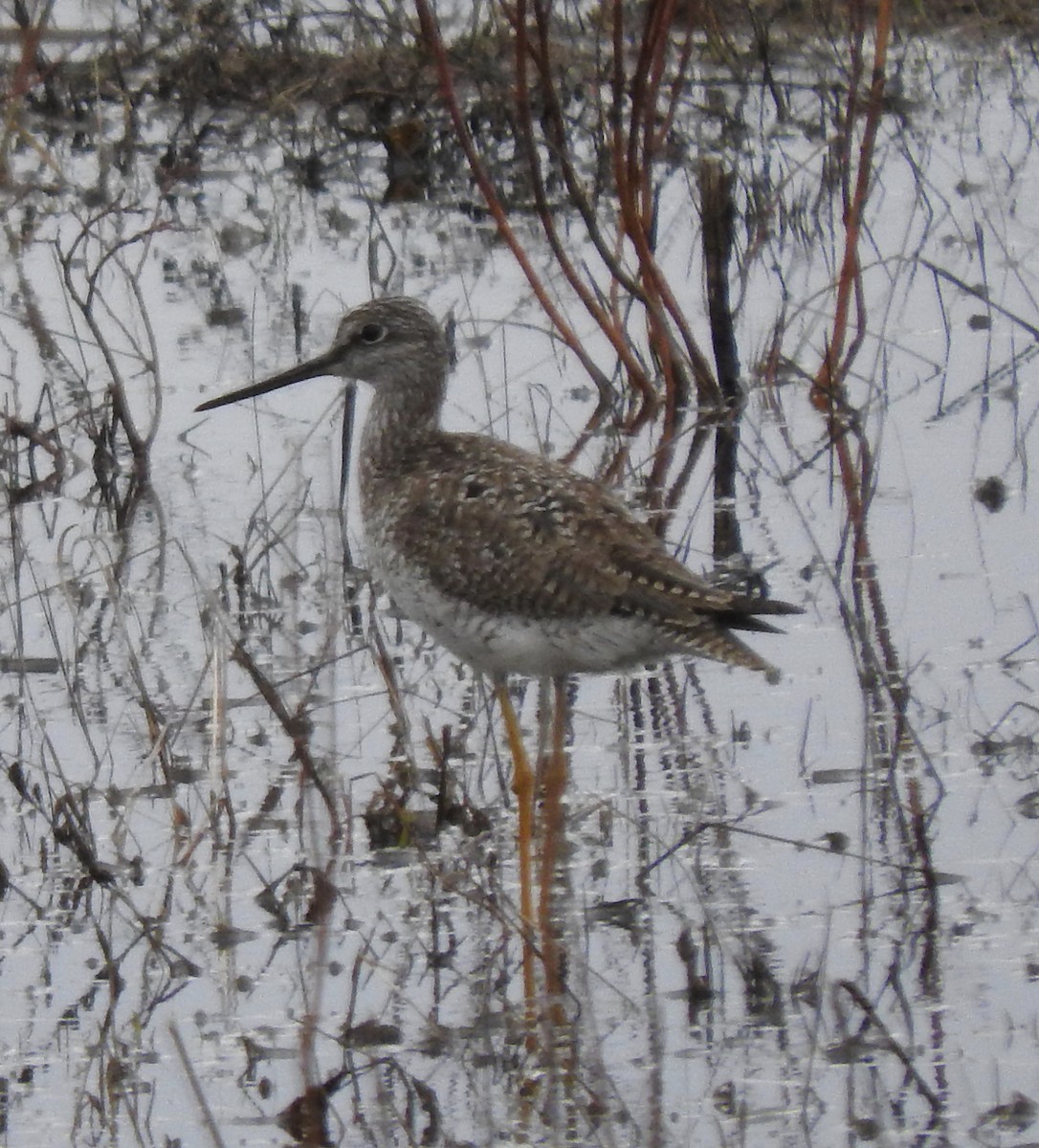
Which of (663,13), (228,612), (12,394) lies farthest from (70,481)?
(663,13)

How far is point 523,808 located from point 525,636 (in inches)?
14.9

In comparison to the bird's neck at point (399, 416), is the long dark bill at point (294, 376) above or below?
above

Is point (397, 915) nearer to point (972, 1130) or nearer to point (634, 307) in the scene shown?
point (972, 1130)

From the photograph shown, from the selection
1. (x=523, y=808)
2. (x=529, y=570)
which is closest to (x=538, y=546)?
(x=529, y=570)

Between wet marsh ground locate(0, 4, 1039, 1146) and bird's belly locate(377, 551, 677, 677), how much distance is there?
29 cm

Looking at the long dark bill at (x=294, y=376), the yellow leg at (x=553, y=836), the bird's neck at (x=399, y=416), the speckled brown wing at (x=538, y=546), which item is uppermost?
the long dark bill at (x=294, y=376)

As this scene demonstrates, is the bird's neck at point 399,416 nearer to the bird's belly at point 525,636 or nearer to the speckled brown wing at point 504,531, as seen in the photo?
the speckled brown wing at point 504,531

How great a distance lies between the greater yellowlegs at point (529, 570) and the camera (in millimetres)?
4867

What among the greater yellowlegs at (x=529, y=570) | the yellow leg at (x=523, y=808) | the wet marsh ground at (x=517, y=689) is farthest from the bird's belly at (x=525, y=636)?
the wet marsh ground at (x=517, y=689)

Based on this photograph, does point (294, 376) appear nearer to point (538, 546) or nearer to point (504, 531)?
point (504, 531)

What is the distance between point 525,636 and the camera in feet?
16.3

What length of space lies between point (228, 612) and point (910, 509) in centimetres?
201

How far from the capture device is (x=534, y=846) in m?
5.22

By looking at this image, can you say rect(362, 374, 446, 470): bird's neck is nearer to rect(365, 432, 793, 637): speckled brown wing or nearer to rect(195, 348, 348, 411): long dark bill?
rect(195, 348, 348, 411): long dark bill
